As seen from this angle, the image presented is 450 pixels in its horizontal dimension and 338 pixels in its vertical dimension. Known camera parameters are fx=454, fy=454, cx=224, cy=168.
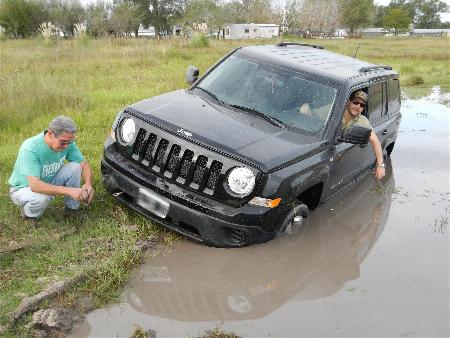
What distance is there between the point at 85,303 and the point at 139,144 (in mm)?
1545

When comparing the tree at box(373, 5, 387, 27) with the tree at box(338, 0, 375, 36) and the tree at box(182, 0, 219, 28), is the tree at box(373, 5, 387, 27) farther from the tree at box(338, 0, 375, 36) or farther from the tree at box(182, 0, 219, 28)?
the tree at box(182, 0, 219, 28)

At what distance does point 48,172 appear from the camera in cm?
421

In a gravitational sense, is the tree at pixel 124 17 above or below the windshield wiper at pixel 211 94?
below

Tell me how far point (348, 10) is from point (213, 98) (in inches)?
3093

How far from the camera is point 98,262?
12.5ft

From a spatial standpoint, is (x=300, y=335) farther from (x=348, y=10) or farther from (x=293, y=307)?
(x=348, y=10)

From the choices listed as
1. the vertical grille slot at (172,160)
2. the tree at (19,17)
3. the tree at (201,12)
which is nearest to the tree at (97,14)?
the tree at (19,17)

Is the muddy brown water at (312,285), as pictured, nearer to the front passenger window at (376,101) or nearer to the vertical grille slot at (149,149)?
the vertical grille slot at (149,149)

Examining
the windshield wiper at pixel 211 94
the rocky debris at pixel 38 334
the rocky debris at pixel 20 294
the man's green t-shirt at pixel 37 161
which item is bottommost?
the rocky debris at pixel 38 334

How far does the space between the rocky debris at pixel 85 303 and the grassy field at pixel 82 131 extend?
0.05 metres

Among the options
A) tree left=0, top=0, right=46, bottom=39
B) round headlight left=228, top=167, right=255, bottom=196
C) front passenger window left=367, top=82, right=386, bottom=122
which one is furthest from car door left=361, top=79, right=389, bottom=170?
tree left=0, top=0, right=46, bottom=39

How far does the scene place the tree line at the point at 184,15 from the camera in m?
46.7

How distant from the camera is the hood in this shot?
12.7ft

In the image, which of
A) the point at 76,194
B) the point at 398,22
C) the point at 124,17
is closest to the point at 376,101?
the point at 76,194
